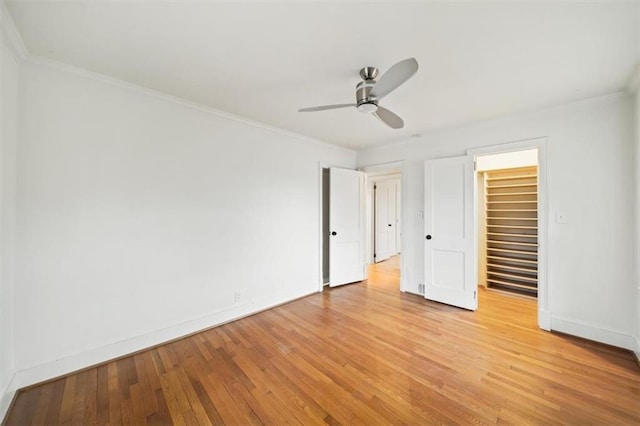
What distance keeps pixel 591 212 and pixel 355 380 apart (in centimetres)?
293

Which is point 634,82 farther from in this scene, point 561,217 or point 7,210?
point 7,210

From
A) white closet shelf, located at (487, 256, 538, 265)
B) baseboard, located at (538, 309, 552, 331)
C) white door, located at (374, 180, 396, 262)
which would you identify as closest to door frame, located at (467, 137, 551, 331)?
baseboard, located at (538, 309, 552, 331)

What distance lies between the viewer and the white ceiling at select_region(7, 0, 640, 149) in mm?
1428

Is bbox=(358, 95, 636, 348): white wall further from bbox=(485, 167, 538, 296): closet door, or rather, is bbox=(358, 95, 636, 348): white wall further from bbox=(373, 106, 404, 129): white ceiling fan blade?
bbox=(373, 106, 404, 129): white ceiling fan blade

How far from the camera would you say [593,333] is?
2473mm

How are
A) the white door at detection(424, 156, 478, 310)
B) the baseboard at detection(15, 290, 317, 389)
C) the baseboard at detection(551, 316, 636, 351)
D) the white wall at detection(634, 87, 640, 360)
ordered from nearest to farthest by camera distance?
the baseboard at detection(15, 290, 317, 389), the white wall at detection(634, 87, 640, 360), the baseboard at detection(551, 316, 636, 351), the white door at detection(424, 156, 478, 310)

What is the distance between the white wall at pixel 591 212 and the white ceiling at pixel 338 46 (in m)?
0.30

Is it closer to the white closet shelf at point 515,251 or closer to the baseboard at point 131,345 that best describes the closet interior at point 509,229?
the white closet shelf at point 515,251

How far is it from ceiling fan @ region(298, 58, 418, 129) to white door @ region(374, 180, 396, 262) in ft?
14.2

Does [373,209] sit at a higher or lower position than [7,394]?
higher

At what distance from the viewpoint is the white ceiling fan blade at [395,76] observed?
1.49m

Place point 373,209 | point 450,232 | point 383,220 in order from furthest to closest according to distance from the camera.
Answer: point 383,220 < point 373,209 < point 450,232

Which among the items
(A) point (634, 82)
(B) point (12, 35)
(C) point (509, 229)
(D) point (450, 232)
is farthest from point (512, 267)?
(B) point (12, 35)

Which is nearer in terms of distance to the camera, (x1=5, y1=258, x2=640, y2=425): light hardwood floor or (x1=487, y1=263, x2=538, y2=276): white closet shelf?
(x1=5, y1=258, x2=640, y2=425): light hardwood floor
